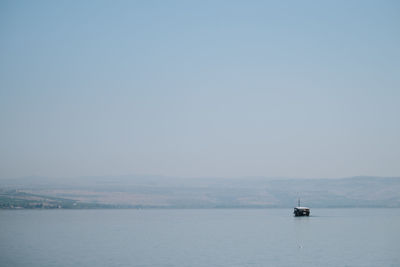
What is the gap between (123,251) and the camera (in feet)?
238

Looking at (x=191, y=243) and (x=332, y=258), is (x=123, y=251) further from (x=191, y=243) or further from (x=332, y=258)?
(x=332, y=258)

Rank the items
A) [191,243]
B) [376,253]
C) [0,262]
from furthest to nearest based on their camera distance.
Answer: [191,243] → [376,253] → [0,262]

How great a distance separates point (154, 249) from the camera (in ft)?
249

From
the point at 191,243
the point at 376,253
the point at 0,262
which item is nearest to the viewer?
the point at 0,262

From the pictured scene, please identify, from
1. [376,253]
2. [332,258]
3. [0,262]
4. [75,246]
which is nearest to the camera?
[0,262]

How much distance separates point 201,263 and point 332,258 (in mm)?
17008

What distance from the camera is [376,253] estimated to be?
72.5 m

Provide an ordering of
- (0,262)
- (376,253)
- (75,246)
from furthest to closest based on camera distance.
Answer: (75,246), (376,253), (0,262)

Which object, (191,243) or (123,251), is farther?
(191,243)

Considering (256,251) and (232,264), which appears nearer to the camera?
(232,264)

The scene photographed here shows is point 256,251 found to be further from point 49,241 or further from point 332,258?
point 49,241

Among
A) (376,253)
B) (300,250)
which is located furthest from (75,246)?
→ (376,253)

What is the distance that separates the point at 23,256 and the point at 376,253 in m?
46.4

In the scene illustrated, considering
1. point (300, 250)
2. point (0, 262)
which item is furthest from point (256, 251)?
point (0, 262)
